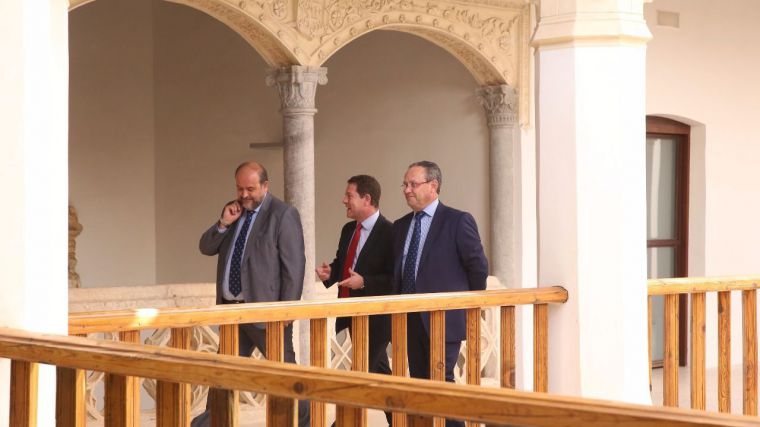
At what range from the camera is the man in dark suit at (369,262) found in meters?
6.56

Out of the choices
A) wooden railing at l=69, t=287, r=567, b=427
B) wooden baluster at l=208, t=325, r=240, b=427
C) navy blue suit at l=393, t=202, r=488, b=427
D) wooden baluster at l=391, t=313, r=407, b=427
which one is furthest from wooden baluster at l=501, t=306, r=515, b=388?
wooden baluster at l=208, t=325, r=240, b=427

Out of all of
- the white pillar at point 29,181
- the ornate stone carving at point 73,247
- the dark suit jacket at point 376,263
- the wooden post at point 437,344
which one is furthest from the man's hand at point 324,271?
the ornate stone carving at point 73,247

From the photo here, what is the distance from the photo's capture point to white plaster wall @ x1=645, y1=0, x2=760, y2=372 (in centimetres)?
1143

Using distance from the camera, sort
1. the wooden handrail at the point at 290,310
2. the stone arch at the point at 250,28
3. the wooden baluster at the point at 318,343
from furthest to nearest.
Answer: the stone arch at the point at 250,28 → the wooden baluster at the point at 318,343 → the wooden handrail at the point at 290,310

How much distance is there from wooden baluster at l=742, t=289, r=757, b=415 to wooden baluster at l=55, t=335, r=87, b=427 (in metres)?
3.81

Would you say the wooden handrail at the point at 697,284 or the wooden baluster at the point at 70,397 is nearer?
the wooden baluster at the point at 70,397

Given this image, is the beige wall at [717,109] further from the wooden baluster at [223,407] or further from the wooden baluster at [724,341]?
the wooden baluster at [223,407]

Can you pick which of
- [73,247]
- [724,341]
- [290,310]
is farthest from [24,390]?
[73,247]

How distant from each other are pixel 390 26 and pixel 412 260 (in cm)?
395

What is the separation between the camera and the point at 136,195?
572 inches

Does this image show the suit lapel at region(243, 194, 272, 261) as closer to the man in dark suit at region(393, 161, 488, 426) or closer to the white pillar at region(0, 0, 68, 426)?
the man in dark suit at region(393, 161, 488, 426)

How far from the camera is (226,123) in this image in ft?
46.6

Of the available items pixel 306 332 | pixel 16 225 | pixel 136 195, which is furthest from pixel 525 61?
pixel 16 225

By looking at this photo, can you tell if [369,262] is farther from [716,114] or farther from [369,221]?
[716,114]
